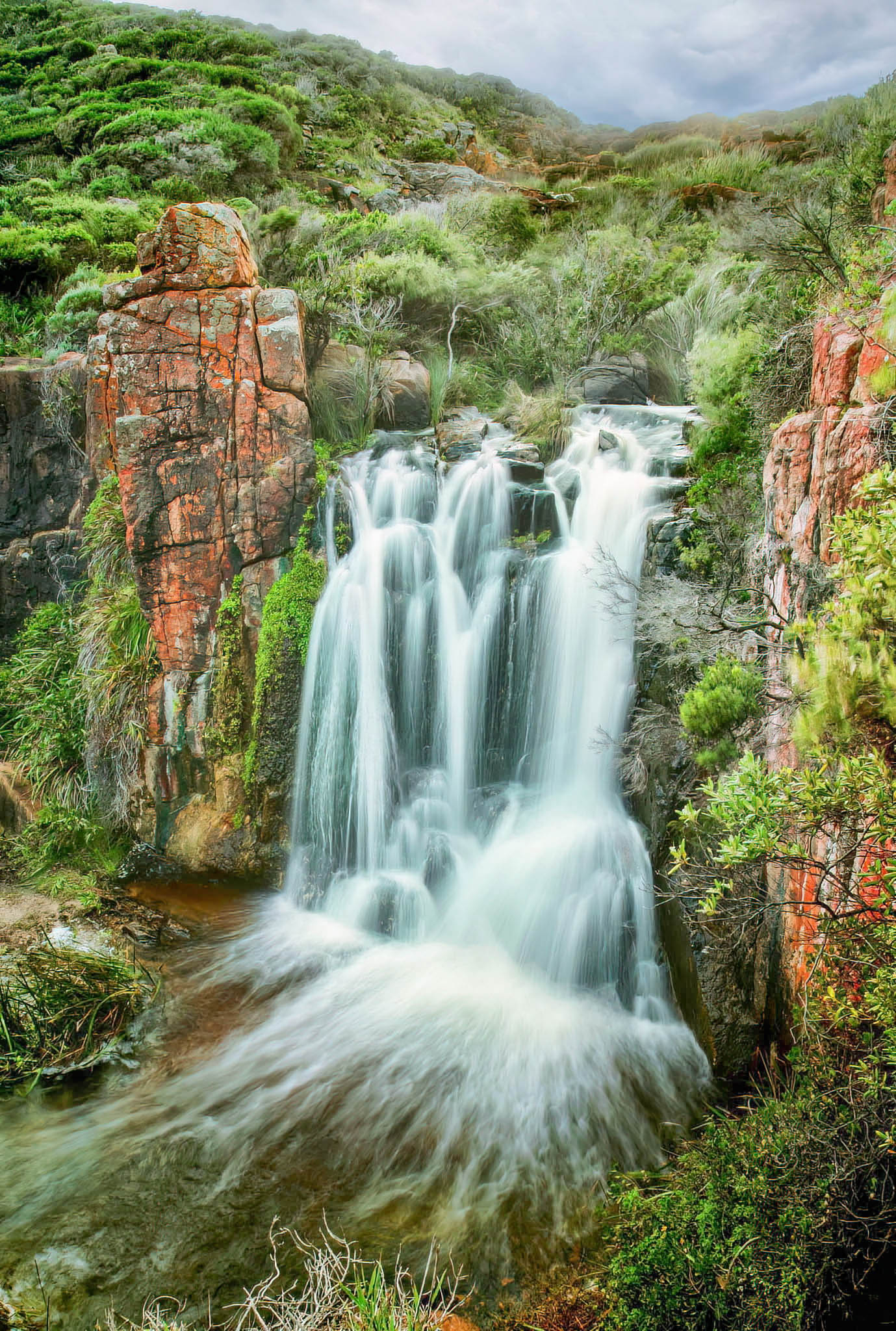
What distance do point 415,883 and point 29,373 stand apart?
916 cm

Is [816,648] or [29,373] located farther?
[29,373]

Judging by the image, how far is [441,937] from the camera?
7422 mm

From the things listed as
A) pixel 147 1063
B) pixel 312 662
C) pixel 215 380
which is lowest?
pixel 147 1063

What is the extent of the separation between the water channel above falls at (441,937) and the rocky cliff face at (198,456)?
916 millimetres

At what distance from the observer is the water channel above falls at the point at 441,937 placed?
4.70m

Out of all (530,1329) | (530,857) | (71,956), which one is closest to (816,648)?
(530,1329)

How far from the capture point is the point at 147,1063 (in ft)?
19.0

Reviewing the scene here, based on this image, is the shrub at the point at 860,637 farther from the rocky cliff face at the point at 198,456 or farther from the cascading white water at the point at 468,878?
the rocky cliff face at the point at 198,456

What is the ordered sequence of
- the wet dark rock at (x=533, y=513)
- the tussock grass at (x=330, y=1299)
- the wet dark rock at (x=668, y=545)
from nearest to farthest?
the tussock grass at (x=330, y=1299), the wet dark rock at (x=668, y=545), the wet dark rock at (x=533, y=513)

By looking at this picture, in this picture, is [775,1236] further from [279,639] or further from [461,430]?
[461,430]

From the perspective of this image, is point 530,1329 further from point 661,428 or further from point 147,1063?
point 661,428

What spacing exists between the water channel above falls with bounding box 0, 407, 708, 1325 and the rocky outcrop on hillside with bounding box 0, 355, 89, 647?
4344mm

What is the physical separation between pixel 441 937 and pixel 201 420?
22.0ft

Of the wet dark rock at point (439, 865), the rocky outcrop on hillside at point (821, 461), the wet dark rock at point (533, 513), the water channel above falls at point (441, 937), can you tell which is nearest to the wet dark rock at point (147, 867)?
the water channel above falls at point (441, 937)
